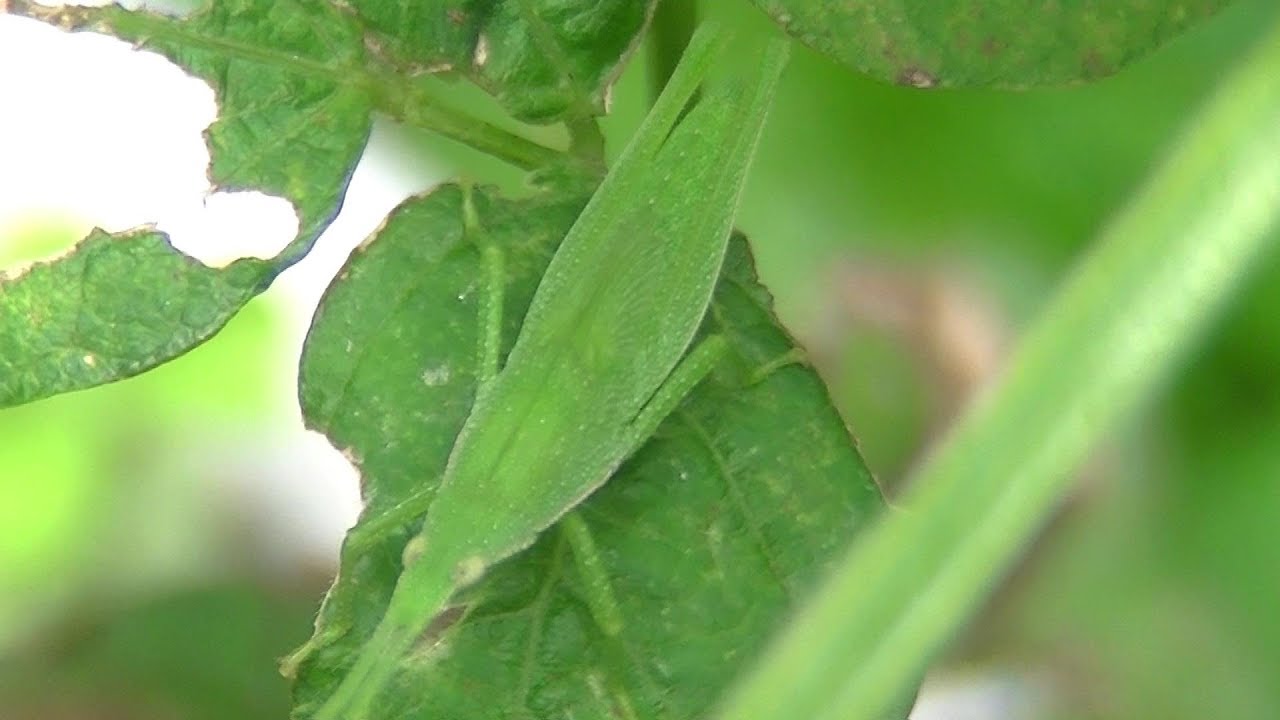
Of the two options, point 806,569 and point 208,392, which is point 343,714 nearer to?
point 806,569

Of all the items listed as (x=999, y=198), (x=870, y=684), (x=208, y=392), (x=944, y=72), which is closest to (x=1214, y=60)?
(x=999, y=198)

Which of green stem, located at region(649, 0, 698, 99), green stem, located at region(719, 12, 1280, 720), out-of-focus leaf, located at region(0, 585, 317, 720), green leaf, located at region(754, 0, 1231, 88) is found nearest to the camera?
green stem, located at region(719, 12, 1280, 720)

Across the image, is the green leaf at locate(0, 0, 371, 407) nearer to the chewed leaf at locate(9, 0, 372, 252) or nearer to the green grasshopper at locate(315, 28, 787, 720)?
the chewed leaf at locate(9, 0, 372, 252)

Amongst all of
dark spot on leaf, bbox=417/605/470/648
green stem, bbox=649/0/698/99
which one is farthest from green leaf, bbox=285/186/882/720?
green stem, bbox=649/0/698/99

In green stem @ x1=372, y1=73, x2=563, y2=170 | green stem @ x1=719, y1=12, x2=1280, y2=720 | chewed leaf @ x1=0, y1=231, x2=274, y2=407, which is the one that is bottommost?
green stem @ x1=719, y1=12, x2=1280, y2=720

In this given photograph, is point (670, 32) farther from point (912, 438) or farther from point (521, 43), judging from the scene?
point (912, 438)

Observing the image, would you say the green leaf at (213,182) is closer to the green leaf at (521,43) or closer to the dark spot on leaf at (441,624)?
the green leaf at (521,43)

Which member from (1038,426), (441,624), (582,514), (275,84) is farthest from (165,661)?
(1038,426)
